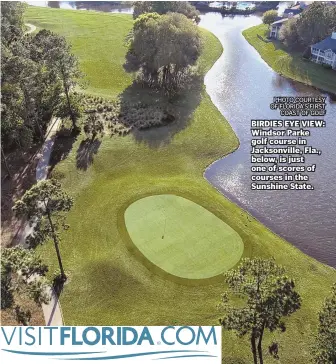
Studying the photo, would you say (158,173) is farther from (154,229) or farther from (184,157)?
(154,229)

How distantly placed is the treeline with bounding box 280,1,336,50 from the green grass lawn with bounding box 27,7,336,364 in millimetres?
46629

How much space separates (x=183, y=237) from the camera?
1901 inches

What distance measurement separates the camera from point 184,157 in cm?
6681

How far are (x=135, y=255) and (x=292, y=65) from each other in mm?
77628

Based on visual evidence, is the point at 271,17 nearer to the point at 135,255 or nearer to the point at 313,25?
the point at 313,25

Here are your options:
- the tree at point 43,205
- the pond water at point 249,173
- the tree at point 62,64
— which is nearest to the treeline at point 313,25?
the pond water at point 249,173

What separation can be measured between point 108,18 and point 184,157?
9610 centimetres

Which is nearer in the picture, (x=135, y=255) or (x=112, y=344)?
(x=112, y=344)

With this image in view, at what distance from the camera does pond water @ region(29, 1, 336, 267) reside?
52.7 m

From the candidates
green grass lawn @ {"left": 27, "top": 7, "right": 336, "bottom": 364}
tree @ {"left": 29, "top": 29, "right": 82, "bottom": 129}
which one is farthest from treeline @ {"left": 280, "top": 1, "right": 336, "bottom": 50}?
tree @ {"left": 29, "top": 29, "right": 82, "bottom": 129}

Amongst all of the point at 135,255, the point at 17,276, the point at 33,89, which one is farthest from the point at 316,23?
the point at 17,276

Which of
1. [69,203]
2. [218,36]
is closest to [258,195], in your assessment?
[69,203]

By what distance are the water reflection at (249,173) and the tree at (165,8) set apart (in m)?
24.6

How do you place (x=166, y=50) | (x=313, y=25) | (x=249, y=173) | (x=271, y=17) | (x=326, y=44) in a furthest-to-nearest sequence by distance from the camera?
(x=271, y=17)
(x=313, y=25)
(x=326, y=44)
(x=166, y=50)
(x=249, y=173)
